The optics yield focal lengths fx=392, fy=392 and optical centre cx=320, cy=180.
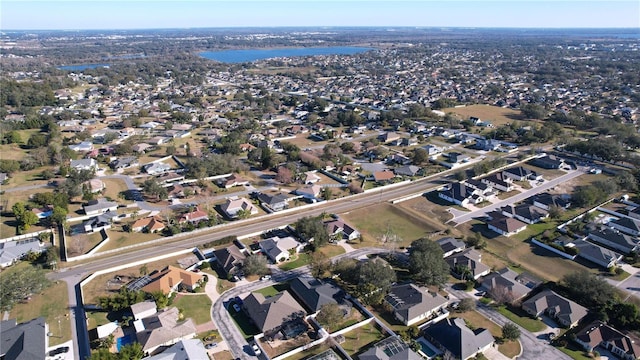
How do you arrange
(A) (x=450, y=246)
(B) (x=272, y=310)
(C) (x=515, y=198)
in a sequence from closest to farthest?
(B) (x=272, y=310), (A) (x=450, y=246), (C) (x=515, y=198)

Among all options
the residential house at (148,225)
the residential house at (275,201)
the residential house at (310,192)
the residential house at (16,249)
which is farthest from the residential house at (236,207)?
the residential house at (16,249)

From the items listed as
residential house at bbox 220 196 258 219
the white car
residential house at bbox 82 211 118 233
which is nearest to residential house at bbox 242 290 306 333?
the white car

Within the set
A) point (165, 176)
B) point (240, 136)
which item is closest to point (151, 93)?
point (240, 136)

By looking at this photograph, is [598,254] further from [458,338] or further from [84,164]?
[84,164]

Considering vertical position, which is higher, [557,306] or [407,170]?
[407,170]

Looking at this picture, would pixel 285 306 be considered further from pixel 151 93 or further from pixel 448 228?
pixel 151 93

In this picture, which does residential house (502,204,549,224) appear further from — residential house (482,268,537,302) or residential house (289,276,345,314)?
residential house (289,276,345,314)

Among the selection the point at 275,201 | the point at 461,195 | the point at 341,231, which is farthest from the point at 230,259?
the point at 461,195
